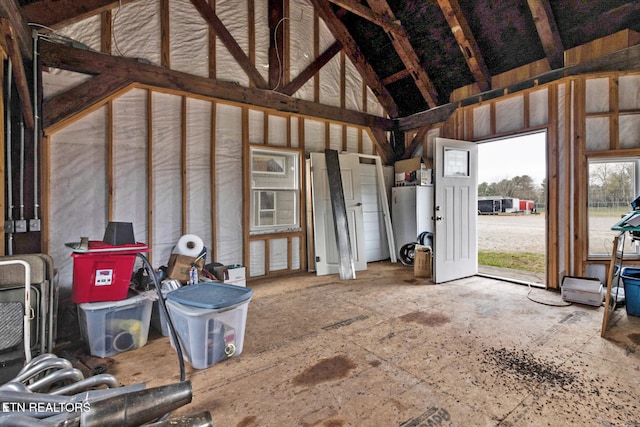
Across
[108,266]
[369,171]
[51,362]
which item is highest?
[369,171]

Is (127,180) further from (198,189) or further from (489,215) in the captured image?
(489,215)

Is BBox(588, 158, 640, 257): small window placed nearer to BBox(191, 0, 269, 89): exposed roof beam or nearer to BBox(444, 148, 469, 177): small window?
BBox(444, 148, 469, 177): small window

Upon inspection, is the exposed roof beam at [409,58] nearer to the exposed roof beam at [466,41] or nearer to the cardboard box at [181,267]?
the exposed roof beam at [466,41]

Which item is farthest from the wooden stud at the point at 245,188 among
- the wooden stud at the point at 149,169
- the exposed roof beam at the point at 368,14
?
the exposed roof beam at the point at 368,14

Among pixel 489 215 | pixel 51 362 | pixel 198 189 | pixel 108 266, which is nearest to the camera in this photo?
pixel 51 362

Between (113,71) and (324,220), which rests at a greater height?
(113,71)

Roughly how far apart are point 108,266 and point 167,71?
271 cm

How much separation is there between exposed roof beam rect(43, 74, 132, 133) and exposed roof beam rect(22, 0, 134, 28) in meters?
0.58

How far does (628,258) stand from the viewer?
3.84 meters

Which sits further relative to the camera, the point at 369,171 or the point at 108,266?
the point at 369,171

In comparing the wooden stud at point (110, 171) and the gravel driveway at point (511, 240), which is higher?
the wooden stud at point (110, 171)

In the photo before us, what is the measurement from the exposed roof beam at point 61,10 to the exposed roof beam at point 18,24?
243 mm

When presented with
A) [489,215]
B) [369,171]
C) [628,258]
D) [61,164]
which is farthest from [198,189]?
[489,215]

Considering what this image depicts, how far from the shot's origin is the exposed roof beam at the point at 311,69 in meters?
5.00
